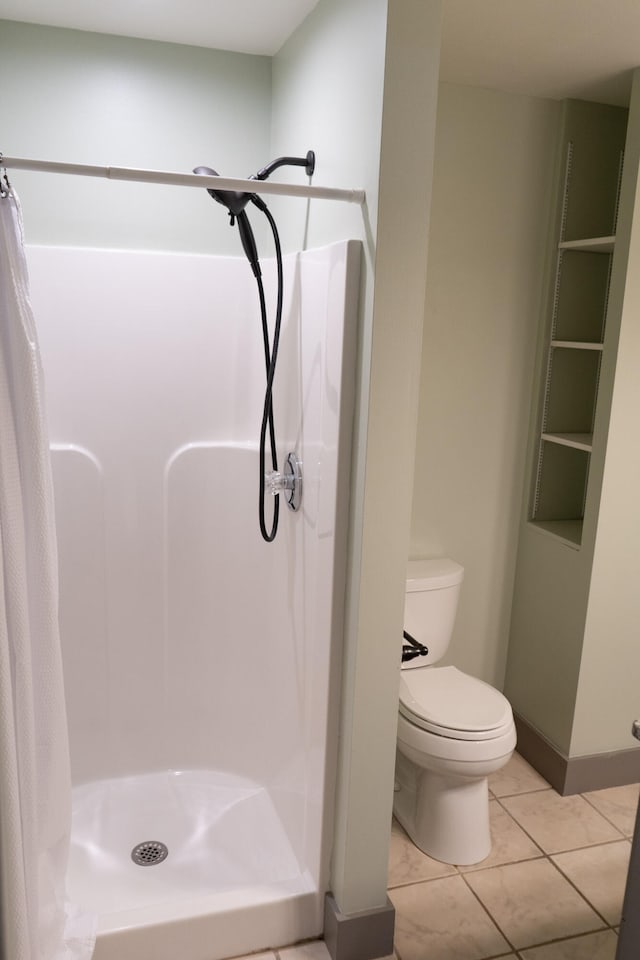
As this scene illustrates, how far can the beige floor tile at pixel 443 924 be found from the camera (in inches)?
78.0

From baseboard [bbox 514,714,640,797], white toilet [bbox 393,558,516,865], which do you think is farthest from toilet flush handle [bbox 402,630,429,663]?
baseboard [bbox 514,714,640,797]

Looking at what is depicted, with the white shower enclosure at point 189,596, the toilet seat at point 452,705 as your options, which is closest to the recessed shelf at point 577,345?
the white shower enclosure at point 189,596

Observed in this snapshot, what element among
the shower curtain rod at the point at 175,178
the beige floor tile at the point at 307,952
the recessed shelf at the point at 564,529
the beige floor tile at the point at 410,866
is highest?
the shower curtain rod at the point at 175,178

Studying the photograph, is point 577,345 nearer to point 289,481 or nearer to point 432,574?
point 432,574

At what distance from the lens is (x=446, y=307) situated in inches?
103

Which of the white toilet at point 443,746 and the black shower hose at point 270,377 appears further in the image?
the white toilet at point 443,746

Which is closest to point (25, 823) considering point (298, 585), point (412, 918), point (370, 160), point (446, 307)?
point (298, 585)

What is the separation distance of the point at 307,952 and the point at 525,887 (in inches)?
26.4

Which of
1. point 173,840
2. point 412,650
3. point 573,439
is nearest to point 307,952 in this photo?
point 173,840

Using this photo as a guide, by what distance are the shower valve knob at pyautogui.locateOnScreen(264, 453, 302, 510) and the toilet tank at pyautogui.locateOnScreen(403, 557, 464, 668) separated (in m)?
0.62

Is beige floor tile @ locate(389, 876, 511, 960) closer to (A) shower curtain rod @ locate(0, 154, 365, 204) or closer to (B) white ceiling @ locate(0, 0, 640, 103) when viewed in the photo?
(A) shower curtain rod @ locate(0, 154, 365, 204)

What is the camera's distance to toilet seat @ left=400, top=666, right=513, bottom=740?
2.23m

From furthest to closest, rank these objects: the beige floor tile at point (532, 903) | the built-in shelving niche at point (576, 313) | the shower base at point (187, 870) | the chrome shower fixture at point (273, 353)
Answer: the built-in shelving niche at point (576, 313), the beige floor tile at point (532, 903), the chrome shower fixture at point (273, 353), the shower base at point (187, 870)

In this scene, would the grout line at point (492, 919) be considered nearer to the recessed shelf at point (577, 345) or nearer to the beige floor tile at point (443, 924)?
the beige floor tile at point (443, 924)
